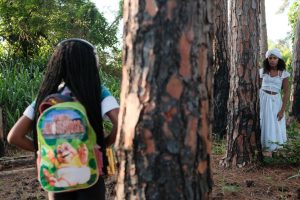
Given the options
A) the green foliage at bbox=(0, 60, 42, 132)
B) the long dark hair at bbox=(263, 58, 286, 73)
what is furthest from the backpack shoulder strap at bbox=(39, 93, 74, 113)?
the green foliage at bbox=(0, 60, 42, 132)

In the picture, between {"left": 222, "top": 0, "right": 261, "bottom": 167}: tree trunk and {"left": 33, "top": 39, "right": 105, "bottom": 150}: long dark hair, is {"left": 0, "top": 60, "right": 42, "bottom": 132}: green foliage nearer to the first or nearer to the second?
{"left": 222, "top": 0, "right": 261, "bottom": 167}: tree trunk

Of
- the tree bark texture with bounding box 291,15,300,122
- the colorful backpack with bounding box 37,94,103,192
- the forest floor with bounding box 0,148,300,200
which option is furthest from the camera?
the tree bark texture with bounding box 291,15,300,122

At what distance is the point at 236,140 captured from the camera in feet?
18.6

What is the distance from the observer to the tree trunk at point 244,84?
18.2 ft

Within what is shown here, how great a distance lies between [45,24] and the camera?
1437cm

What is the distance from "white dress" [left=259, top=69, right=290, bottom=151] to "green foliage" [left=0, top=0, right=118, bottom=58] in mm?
9009

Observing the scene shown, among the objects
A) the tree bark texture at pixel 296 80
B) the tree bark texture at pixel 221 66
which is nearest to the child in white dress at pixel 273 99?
the tree bark texture at pixel 221 66

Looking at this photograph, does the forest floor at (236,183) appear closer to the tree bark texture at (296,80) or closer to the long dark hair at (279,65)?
the long dark hair at (279,65)

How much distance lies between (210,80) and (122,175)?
0.59 metres

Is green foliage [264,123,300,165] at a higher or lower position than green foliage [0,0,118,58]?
lower

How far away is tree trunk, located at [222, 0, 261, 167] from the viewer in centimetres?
555

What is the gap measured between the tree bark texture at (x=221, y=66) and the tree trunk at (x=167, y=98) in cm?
564

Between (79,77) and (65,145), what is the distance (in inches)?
15.1

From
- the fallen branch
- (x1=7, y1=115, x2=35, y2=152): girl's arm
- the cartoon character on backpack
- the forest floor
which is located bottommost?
the forest floor
